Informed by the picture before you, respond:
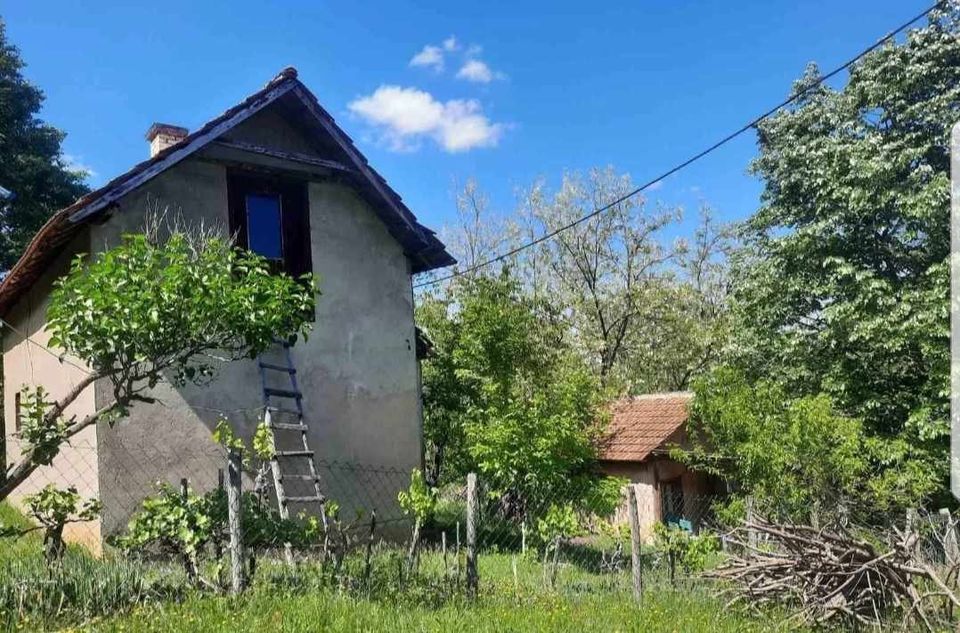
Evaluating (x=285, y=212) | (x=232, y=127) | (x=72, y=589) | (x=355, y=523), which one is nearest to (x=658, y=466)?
(x=355, y=523)

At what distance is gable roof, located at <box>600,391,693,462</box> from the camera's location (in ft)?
61.1

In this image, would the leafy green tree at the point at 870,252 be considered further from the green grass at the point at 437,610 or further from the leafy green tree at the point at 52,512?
the leafy green tree at the point at 52,512

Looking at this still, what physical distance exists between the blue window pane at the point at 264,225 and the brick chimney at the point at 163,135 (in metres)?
1.89

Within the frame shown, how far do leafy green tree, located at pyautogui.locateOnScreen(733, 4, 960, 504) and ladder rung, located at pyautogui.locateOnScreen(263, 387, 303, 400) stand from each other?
10057 mm

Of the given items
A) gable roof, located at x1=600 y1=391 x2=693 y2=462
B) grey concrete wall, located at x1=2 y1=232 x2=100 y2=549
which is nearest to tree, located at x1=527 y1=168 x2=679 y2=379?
gable roof, located at x1=600 y1=391 x2=693 y2=462

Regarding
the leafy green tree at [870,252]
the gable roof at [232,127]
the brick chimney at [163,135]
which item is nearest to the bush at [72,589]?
the gable roof at [232,127]

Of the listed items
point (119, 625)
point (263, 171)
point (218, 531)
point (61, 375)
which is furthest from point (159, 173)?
point (119, 625)

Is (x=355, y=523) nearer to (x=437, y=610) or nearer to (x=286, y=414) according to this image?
(x=286, y=414)

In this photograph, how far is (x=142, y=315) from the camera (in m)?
5.86

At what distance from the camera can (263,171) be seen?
11.3m

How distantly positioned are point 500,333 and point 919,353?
28.7 ft

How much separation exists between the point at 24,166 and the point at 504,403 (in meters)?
15.5

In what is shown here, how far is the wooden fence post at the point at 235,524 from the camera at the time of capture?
19.9 feet

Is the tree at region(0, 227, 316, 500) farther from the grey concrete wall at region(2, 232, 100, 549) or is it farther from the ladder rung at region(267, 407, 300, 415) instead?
the ladder rung at region(267, 407, 300, 415)
